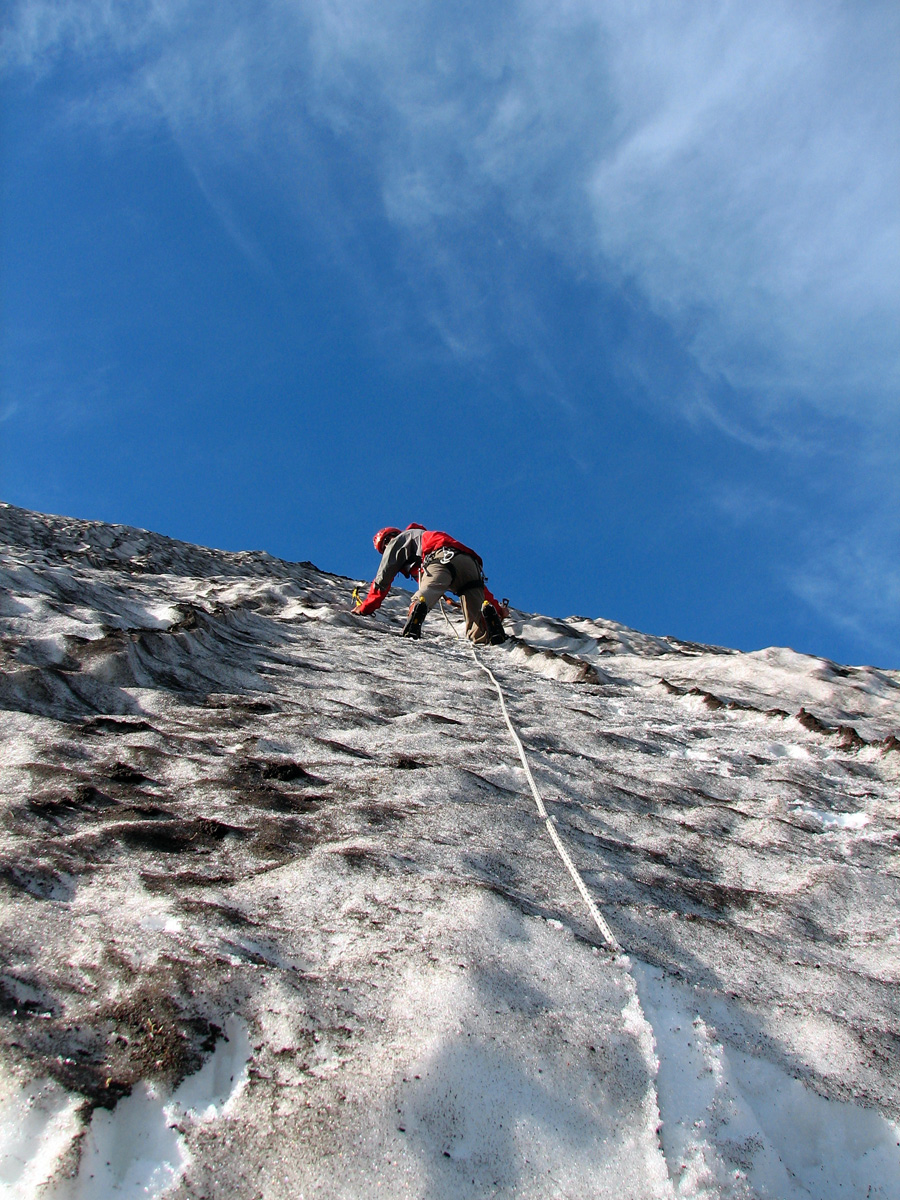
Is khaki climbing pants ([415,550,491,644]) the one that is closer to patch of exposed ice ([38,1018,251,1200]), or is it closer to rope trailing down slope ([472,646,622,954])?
rope trailing down slope ([472,646,622,954])

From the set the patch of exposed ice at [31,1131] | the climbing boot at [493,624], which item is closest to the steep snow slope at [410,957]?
the patch of exposed ice at [31,1131]

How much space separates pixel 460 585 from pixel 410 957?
7834 millimetres

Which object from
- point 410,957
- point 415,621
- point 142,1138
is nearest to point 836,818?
point 410,957

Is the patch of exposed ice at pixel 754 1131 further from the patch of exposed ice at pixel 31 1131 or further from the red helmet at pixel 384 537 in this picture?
the red helmet at pixel 384 537

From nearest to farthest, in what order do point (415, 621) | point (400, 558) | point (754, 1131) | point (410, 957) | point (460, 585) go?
point (754, 1131), point (410, 957), point (415, 621), point (460, 585), point (400, 558)

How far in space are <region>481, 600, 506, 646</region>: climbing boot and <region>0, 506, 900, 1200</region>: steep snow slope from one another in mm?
4769

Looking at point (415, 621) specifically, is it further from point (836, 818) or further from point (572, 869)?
point (572, 869)

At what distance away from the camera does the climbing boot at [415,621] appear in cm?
884

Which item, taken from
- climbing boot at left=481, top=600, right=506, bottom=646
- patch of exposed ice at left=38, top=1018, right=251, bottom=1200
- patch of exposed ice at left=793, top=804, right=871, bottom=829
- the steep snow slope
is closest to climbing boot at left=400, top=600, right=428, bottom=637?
climbing boot at left=481, top=600, right=506, bottom=646

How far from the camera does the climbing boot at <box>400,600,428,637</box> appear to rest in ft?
29.0

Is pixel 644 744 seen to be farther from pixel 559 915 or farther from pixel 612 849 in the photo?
pixel 559 915

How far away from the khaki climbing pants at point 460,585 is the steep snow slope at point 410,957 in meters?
4.83

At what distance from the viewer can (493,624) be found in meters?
9.52

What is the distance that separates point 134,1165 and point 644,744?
13.1 feet
